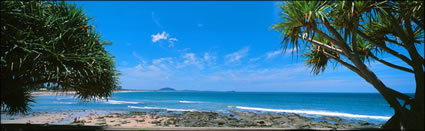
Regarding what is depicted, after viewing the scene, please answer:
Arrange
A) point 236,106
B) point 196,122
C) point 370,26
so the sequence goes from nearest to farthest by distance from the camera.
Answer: point 370,26 < point 196,122 < point 236,106

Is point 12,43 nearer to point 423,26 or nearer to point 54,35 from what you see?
point 54,35

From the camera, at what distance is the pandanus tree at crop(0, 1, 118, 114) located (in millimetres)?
4203

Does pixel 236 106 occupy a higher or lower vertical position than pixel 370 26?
lower

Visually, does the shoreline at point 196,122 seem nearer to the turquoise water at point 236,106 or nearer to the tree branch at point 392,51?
the turquoise water at point 236,106

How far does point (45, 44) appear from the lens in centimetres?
449

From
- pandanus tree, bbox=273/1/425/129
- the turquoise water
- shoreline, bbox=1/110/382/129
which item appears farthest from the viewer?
the turquoise water

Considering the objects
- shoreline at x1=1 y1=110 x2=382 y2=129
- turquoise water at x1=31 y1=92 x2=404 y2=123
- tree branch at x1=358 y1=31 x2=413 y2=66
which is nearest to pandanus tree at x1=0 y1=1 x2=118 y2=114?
shoreline at x1=1 y1=110 x2=382 y2=129

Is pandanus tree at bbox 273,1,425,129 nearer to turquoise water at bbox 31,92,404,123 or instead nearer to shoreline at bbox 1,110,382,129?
shoreline at bbox 1,110,382,129

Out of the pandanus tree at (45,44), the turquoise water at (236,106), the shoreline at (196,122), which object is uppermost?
the pandanus tree at (45,44)

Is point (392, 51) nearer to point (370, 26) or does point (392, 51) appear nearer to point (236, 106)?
point (370, 26)

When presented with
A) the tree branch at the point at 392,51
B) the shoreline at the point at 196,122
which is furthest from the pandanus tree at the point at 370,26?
the shoreline at the point at 196,122

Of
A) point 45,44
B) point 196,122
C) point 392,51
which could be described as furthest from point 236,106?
point 45,44

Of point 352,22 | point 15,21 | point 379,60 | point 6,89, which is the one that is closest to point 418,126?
point 379,60

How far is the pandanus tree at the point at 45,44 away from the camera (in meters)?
4.20
